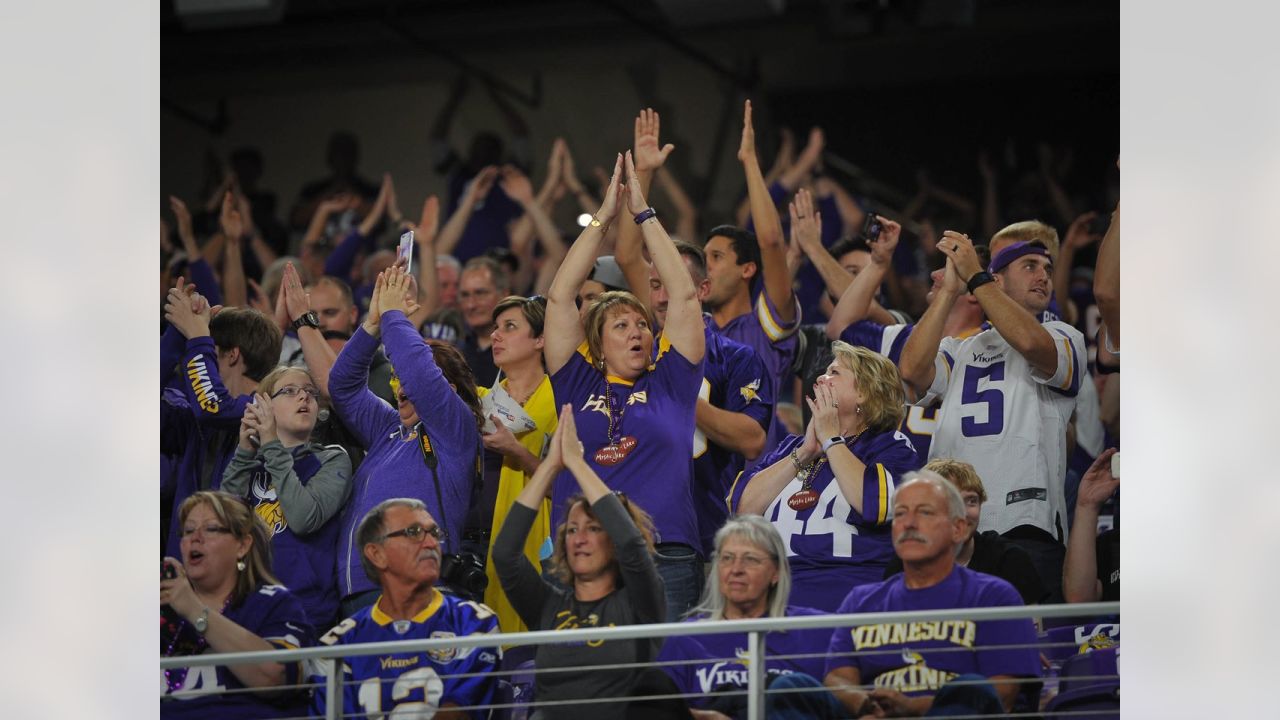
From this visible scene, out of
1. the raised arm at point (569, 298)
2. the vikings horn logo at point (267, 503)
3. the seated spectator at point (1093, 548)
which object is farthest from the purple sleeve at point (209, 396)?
the seated spectator at point (1093, 548)

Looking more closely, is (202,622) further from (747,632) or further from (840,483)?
(840,483)

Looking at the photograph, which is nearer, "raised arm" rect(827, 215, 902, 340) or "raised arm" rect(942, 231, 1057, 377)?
"raised arm" rect(942, 231, 1057, 377)

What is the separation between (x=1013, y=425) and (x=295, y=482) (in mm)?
1541

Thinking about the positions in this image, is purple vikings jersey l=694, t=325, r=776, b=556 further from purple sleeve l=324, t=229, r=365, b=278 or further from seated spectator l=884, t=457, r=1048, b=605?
purple sleeve l=324, t=229, r=365, b=278

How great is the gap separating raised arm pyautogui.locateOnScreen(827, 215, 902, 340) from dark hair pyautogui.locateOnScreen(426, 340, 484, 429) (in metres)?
0.85

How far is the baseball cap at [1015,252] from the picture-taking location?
3.52 m

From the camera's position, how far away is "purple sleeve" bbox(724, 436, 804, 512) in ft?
11.0

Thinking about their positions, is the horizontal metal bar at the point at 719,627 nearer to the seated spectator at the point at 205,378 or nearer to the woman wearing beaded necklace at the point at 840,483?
the woman wearing beaded necklace at the point at 840,483

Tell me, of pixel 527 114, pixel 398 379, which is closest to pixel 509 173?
pixel 527 114

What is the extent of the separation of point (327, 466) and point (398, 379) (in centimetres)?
27

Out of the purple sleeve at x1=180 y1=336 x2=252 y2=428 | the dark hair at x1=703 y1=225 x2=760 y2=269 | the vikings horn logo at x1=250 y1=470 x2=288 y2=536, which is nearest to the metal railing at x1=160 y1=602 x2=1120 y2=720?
the vikings horn logo at x1=250 y1=470 x2=288 y2=536

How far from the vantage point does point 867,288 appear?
362 centimetres
